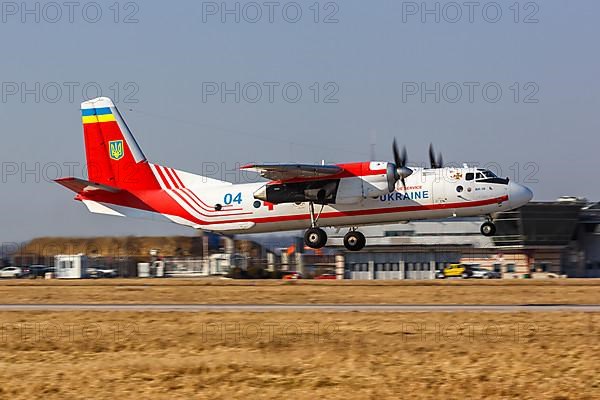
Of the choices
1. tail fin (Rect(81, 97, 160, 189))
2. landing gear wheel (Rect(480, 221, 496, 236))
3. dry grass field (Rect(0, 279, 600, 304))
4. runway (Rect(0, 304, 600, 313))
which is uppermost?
tail fin (Rect(81, 97, 160, 189))

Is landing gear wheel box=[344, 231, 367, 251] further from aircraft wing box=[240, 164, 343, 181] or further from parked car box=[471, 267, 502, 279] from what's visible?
parked car box=[471, 267, 502, 279]

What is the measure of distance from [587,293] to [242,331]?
64.1 ft

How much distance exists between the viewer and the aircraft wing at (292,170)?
124 feet

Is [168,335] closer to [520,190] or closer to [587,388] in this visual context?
[587,388]

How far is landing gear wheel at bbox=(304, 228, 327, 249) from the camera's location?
39812 mm

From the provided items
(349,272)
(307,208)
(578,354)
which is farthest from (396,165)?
(349,272)

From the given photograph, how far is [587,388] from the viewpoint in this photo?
1656 cm

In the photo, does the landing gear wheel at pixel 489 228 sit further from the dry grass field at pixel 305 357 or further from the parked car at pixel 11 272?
the parked car at pixel 11 272

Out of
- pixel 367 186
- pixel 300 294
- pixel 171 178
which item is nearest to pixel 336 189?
pixel 367 186

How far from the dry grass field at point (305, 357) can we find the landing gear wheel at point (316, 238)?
1483 cm

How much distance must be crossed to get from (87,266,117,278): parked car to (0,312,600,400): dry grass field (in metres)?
42.2

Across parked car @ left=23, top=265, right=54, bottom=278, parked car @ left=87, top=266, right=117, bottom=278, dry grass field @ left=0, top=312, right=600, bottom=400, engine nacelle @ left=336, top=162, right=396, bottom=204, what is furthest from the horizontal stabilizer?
parked car @ left=23, top=265, right=54, bottom=278

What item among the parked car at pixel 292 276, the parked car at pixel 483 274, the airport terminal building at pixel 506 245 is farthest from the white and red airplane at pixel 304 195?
the airport terminal building at pixel 506 245

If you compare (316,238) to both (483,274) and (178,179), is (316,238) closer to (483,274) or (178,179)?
(178,179)
